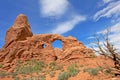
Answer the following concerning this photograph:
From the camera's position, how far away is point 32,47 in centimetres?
3844

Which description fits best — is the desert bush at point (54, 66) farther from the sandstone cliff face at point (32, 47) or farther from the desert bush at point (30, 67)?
the sandstone cliff face at point (32, 47)

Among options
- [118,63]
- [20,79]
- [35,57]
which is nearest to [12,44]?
[35,57]

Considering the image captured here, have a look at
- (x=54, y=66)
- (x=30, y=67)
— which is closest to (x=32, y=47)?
(x=30, y=67)

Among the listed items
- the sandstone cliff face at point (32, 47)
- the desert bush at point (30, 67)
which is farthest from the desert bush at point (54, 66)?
the sandstone cliff face at point (32, 47)

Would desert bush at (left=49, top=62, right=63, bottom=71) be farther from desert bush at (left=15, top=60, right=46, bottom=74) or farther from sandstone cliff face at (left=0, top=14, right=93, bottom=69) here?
sandstone cliff face at (left=0, top=14, right=93, bottom=69)

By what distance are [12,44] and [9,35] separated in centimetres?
289

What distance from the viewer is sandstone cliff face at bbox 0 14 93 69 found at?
3653cm

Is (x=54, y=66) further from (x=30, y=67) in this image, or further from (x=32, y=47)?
(x=32, y=47)

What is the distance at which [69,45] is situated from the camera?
3878cm

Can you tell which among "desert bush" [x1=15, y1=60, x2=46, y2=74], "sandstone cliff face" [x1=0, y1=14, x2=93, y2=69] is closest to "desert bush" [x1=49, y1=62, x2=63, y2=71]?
"desert bush" [x1=15, y1=60, x2=46, y2=74]

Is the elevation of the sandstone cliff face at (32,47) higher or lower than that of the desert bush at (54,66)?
higher

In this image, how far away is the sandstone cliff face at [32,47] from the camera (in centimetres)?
3653

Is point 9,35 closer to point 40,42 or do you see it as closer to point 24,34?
point 24,34

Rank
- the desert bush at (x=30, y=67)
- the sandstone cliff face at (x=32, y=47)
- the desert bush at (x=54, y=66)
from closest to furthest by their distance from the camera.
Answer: the desert bush at (x=54, y=66) → the desert bush at (x=30, y=67) → the sandstone cliff face at (x=32, y=47)
